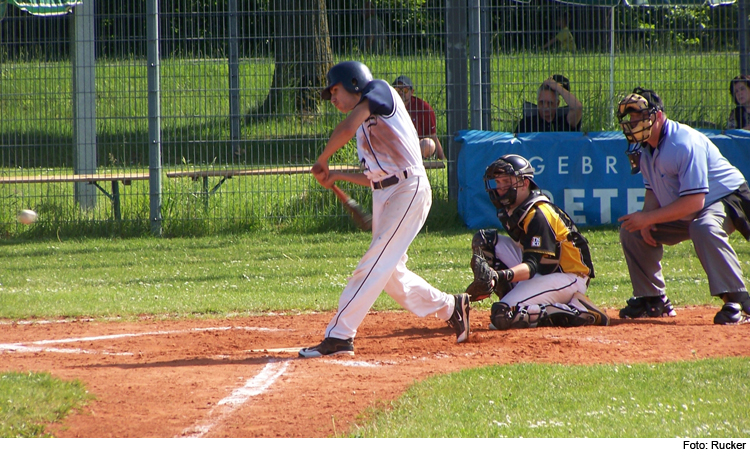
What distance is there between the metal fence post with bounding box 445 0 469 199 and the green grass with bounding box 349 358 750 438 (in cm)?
697

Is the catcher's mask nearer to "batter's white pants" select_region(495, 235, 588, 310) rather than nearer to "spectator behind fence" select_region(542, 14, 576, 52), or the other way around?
"batter's white pants" select_region(495, 235, 588, 310)

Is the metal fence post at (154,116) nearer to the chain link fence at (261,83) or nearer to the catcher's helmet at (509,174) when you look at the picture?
the chain link fence at (261,83)

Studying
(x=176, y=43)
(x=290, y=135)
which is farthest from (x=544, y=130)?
(x=176, y=43)

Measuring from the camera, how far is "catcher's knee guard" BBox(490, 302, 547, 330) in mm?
6363

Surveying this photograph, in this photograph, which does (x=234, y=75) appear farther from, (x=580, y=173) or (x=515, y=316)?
(x=515, y=316)

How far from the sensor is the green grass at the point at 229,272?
7766 millimetres

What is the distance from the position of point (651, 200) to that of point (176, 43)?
7254mm

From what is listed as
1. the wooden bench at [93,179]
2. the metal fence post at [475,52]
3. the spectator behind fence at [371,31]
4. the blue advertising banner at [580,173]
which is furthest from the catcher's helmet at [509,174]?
the wooden bench at [93,179]


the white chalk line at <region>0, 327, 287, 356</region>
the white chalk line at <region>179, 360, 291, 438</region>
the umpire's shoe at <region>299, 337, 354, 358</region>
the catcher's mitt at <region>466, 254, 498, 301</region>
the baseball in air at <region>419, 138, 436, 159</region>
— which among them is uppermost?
the baseball in air at <region>419, 138, 436, 159</region>

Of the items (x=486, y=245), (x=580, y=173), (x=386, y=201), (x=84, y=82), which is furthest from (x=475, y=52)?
(x=386, y=201)

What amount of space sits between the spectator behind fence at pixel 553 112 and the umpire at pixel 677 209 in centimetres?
478

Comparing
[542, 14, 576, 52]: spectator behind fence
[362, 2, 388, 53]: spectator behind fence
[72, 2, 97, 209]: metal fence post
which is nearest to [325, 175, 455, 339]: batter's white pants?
[362, 2, 388, 53]: spectator behind fence

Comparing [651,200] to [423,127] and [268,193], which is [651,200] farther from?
[268,193]

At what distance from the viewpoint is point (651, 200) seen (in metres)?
6.94
